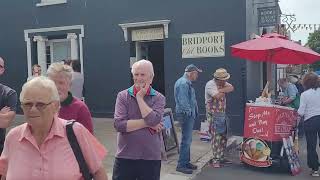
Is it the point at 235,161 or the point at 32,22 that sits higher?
the point at 32,22

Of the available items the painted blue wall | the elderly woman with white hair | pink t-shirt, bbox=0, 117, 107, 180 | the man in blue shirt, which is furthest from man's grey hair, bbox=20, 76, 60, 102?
the painted blue wall

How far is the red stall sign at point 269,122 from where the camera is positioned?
745 cm

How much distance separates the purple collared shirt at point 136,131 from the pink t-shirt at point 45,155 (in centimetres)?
138

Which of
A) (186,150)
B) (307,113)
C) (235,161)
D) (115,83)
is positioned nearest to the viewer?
(186,150)

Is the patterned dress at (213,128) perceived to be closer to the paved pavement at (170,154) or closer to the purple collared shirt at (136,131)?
the paved pavement at (170,154)

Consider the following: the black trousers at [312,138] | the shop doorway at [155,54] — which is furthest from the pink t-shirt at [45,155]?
the shop doorway at [155,54]

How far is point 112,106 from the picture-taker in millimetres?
13141

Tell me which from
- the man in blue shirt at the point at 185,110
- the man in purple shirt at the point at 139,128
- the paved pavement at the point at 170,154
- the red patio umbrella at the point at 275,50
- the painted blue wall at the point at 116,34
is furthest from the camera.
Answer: the painted blue wall at the point at 116,34

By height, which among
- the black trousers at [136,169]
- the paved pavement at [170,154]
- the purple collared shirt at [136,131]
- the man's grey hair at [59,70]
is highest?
the man's grey hair at [59,70]

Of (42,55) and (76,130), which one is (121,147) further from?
(42,55)

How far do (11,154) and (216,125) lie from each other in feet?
17.7

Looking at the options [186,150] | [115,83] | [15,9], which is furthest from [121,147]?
[15,9]

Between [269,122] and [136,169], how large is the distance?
405 cm

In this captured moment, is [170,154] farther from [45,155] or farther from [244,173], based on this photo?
[45,155]
